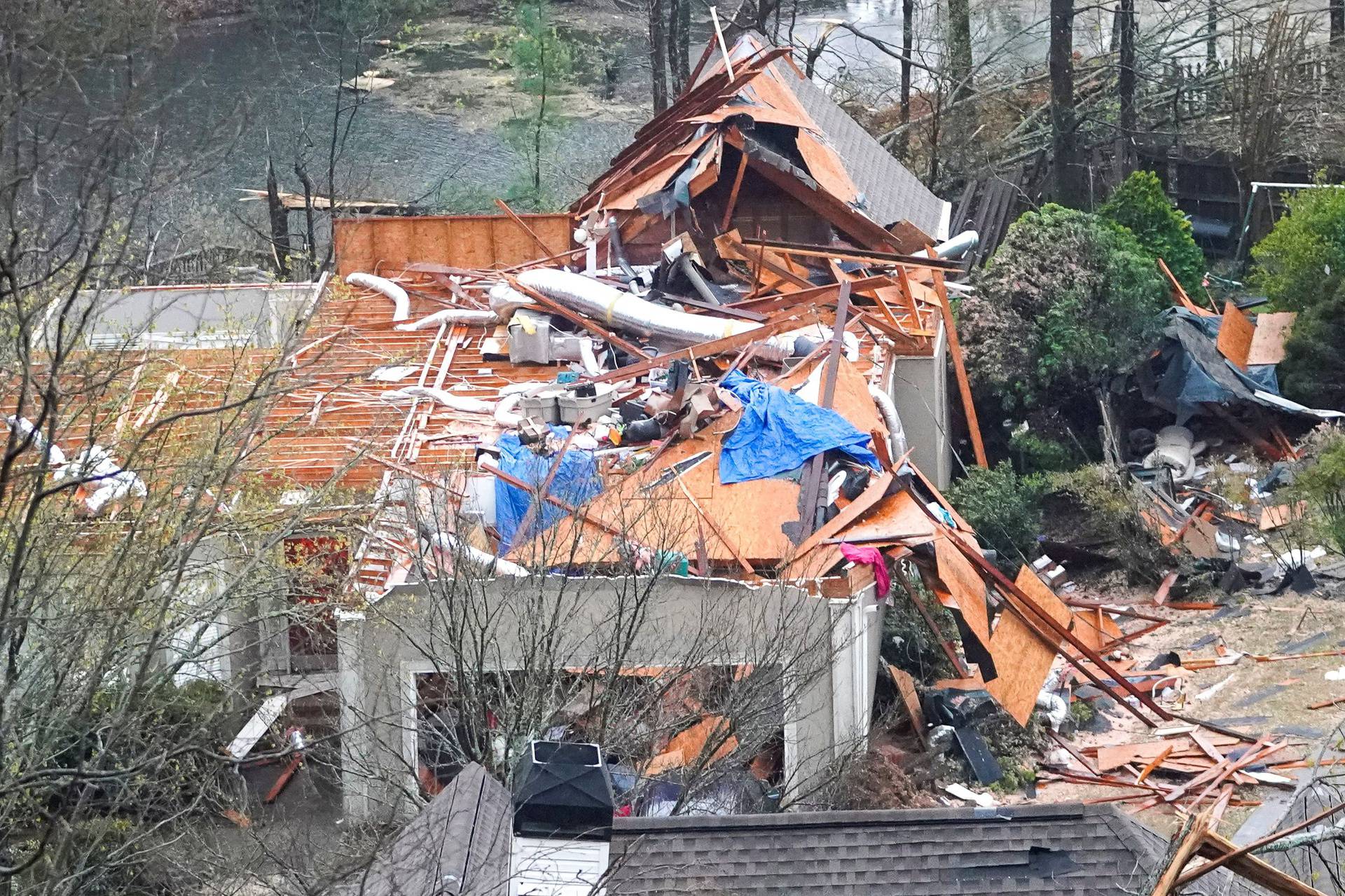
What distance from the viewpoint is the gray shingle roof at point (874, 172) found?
26484 mm

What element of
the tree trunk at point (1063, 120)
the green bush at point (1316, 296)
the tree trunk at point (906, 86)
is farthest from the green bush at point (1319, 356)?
the tree trunk at point (906, 86)

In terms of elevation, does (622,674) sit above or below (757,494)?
below

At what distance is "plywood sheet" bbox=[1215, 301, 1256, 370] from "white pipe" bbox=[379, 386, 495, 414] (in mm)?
12796

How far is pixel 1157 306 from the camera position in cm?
2550

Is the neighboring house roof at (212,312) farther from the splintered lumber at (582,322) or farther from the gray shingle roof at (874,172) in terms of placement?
the gray shingle roof at (874,172)

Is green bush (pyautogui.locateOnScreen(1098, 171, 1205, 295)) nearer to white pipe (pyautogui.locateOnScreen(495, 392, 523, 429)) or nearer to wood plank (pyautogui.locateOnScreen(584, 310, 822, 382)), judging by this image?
wood plank (pyautogui.locateOnScreen(584, 310, 822, 382))

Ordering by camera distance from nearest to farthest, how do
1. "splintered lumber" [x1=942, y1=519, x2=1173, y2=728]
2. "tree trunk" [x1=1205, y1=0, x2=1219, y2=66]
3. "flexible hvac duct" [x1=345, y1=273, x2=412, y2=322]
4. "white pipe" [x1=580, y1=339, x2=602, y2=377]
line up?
1. "splintered lumber" [x1=942, y1=519, x2=1173, y2=728]
2. "white pipe" [x1=580, y1=339, x2=602, y2=377]
3. "flexible hvac duct" [x1=345, y1=273, x2=412, y2=322]
4. "tree trunk" [x1=1205, y1=0, x2=1219, y2=66]

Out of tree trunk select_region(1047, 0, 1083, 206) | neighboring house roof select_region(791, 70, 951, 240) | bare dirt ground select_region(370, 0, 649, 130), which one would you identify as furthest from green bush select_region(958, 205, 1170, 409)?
bare dirt ground select_region(370, 0, 649, 130)

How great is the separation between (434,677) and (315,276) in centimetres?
1191

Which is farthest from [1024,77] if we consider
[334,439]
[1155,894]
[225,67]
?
[1155,894]

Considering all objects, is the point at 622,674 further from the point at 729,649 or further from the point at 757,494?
the point at 757,494

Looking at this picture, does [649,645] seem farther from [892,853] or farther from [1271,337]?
[1271,337]

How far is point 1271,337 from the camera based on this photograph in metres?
25.5

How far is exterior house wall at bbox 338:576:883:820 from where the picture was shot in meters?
14.2
